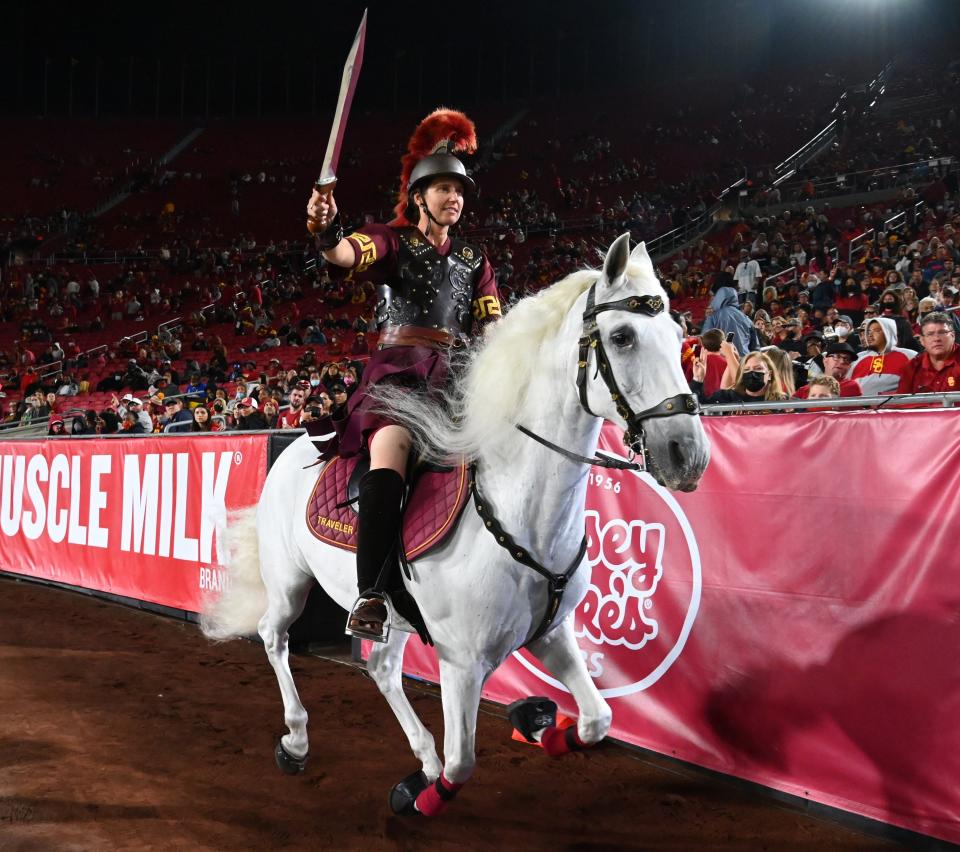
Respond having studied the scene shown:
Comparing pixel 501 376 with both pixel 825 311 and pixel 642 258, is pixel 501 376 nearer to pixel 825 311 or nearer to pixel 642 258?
pixel 642 258

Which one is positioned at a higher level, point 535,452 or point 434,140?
point 434,140

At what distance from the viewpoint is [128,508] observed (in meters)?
8.05

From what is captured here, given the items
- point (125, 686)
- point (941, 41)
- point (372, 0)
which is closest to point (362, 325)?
point (125, 686)

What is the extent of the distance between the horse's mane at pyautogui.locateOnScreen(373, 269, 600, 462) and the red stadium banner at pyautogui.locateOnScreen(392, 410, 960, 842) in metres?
1.40

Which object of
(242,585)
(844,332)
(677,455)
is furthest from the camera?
(844,332)

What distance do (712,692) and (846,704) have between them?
646mm

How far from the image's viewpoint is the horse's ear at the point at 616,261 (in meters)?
2.43

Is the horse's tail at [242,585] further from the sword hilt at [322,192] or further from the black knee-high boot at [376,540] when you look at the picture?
the sword hilt at [322,192]

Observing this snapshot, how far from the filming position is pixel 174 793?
3451mm

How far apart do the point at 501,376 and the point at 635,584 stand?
5.96 ft

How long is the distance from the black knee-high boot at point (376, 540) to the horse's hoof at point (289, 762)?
1.20 m

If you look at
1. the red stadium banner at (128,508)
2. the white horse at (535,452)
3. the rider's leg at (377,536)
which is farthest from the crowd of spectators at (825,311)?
the red stadium banner at (128,508)

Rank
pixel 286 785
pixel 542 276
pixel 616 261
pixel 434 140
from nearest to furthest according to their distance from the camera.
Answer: pixel 616 261, pixel 434 140, pixel 286 785, pixel 542 276

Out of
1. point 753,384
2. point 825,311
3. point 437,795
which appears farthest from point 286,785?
point 825,311
